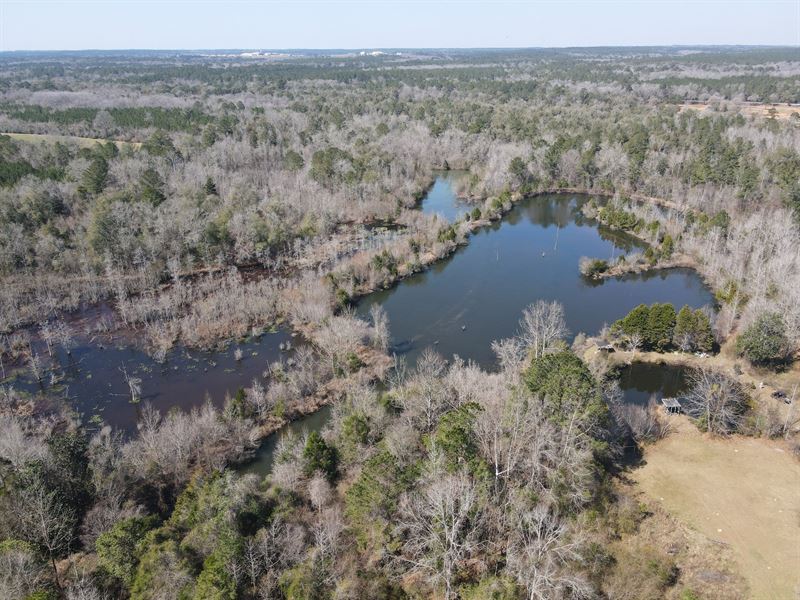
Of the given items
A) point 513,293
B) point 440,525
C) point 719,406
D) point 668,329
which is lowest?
point 513,293

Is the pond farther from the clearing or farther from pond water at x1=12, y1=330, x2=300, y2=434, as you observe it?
the clearing

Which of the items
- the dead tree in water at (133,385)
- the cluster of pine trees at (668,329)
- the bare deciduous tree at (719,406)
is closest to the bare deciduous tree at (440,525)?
the bare deciduous tree at (719,406)

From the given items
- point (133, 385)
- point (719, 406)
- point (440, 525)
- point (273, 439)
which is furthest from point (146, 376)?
point (719, 406)

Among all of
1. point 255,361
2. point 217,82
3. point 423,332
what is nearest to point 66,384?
point 255,361

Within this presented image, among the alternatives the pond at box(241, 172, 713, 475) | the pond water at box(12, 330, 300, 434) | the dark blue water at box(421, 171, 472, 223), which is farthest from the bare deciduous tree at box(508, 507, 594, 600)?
the dark blue water at box(421, 171, 472, 223)

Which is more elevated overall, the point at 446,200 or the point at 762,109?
the point at 762,109

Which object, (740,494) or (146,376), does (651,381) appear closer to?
(740,494)
